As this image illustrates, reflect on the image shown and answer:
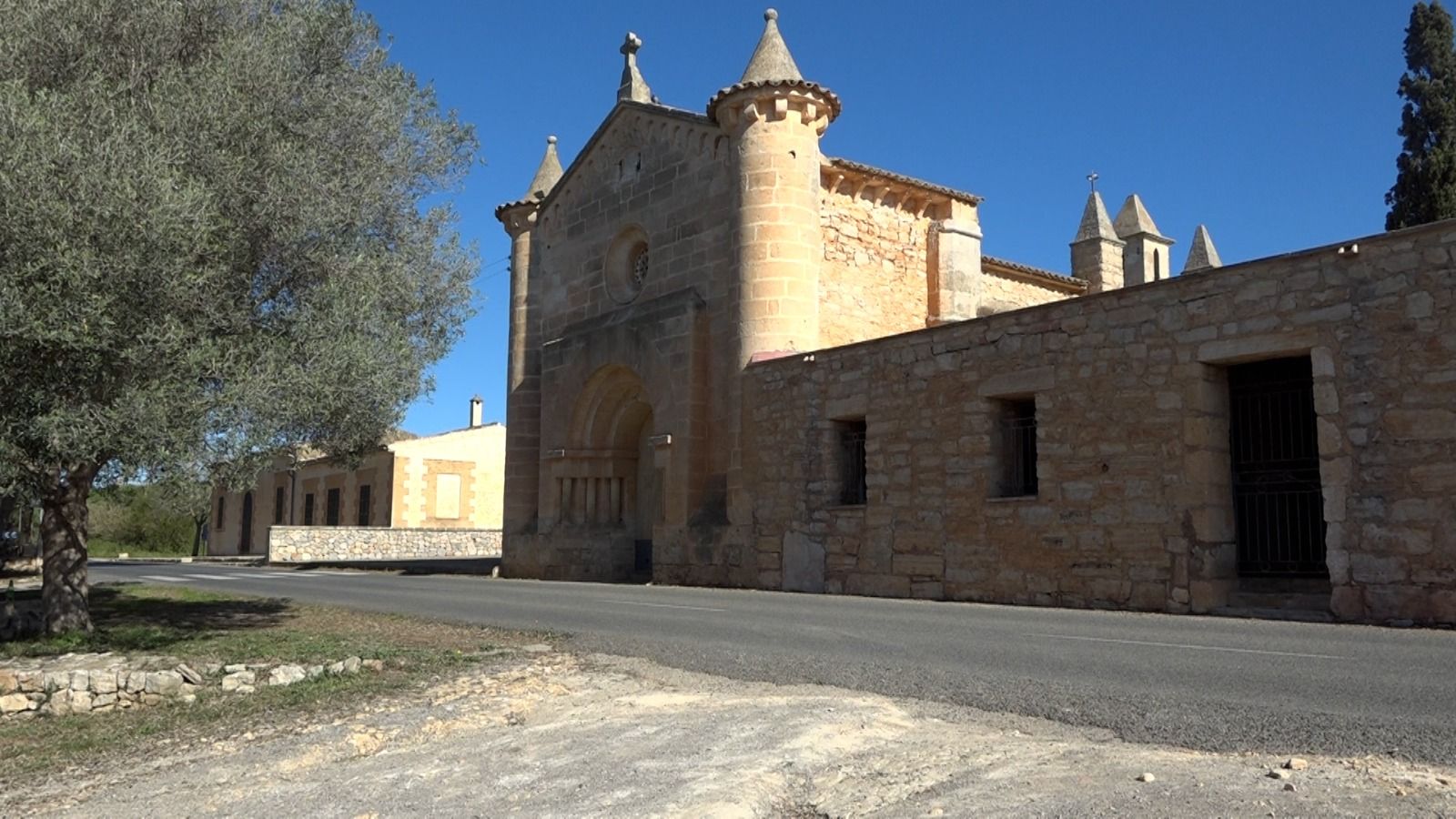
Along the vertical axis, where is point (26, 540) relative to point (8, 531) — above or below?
below

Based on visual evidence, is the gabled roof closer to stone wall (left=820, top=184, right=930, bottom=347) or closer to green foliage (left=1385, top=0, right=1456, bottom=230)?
stone wall (left=820, top=184, right=930, bottom=347)

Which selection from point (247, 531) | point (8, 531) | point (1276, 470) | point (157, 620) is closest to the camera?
point (157, 620)

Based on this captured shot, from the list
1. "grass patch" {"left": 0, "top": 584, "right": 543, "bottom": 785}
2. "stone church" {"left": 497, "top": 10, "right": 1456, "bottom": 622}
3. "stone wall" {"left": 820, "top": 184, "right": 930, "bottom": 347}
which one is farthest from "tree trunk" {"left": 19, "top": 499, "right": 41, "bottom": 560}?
"stone wall" {"left": 820, "top": 184, "right": 930, "bottom": 347}

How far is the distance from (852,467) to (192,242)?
35.7ft

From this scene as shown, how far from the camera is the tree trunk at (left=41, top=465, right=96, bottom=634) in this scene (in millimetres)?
10070

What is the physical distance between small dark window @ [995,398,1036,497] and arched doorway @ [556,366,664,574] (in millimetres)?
9747

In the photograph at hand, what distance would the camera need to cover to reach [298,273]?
10141 millimetres

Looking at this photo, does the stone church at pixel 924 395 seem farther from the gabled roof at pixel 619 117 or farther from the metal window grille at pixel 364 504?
the metal window grille at pixel 364 504

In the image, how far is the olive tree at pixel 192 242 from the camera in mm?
7949

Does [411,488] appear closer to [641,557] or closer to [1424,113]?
[641,557]

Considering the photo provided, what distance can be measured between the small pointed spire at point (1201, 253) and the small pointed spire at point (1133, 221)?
1.65m

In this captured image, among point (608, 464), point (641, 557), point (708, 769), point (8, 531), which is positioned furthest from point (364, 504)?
point (708, 769)

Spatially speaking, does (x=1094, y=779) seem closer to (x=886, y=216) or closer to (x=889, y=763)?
(x=889, y=763)

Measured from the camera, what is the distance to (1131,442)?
12797 mm
